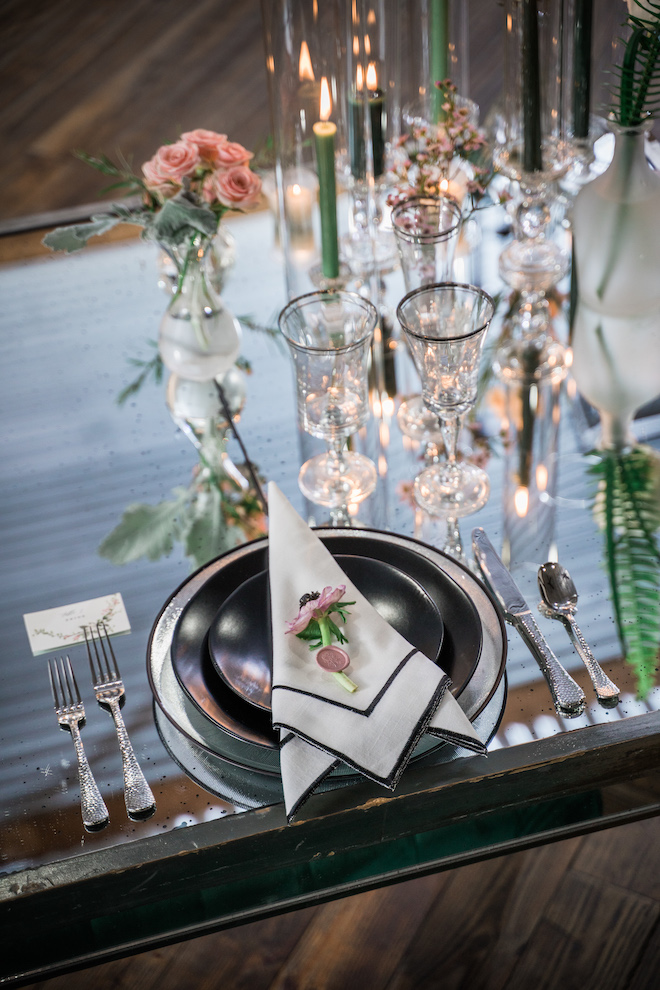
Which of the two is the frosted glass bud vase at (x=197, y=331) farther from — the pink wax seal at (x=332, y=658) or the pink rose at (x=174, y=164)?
the pink wax seal at (x=332, y=658)

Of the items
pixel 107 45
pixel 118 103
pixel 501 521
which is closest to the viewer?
pixel 501 521

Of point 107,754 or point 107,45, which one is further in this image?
point 107,45

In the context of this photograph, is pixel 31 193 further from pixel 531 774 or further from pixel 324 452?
pixel 531 774

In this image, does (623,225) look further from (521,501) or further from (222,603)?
(222,603)

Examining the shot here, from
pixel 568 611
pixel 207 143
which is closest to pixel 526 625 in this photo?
pixel 568 611

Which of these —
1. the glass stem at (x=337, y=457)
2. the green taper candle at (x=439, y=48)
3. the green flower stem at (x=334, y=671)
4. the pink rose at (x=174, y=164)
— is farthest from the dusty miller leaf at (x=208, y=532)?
the green taper candle at (x=439, y=48)

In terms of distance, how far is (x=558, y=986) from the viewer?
1.20 metres

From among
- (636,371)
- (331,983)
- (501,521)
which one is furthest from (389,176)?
(331,983)

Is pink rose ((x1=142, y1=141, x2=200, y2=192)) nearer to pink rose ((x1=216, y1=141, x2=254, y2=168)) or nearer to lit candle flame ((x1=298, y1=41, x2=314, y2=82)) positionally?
pink rose ((x1=216, y1=141, x2=254, y2=168))

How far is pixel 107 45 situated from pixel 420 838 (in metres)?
3.29

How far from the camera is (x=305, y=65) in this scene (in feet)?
4.02

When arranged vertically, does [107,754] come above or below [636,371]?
below

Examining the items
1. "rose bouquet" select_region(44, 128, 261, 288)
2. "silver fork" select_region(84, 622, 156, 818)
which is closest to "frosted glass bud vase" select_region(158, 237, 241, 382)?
"rose bouquet" select_region(44, 128, 261, 288)

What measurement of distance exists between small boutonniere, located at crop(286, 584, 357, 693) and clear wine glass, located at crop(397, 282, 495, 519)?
0.84ft
